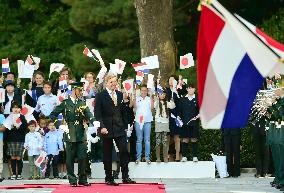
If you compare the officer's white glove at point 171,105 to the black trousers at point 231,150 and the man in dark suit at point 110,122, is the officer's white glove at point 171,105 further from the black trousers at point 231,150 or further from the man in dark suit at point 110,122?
the man in dark suit at point 110,122

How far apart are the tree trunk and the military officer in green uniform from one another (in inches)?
331

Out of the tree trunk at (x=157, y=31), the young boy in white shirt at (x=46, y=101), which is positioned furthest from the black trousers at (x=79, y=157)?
the tree trunk at (x=157, y=31)

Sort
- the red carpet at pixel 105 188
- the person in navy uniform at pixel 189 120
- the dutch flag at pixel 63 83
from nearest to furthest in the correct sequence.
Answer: the red carpet at pixel 105 188
the dutch flag at pixel 63 83
the person in navy uniform at pixel 189 120

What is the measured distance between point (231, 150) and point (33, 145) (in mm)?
4212

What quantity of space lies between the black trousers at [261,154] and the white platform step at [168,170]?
0.99 metres

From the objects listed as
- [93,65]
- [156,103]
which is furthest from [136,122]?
[93,65]

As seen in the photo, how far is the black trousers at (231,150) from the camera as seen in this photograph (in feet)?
72.5

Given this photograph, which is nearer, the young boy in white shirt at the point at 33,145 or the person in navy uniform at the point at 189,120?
the young boy in white shirt at the point at 33,145

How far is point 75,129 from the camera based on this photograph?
1883 cm

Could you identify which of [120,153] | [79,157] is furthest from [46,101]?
[120,153]

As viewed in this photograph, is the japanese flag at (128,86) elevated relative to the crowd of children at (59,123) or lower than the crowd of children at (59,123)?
elevated

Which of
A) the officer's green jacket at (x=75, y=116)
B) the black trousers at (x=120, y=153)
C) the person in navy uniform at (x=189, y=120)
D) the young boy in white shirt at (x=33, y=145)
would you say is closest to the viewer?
the officer's green jacket at (x=75, y=116)

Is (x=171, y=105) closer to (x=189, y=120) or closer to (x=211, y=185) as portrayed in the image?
(x=189, y=120)

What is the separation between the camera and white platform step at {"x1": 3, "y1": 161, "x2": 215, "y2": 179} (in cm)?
2230
